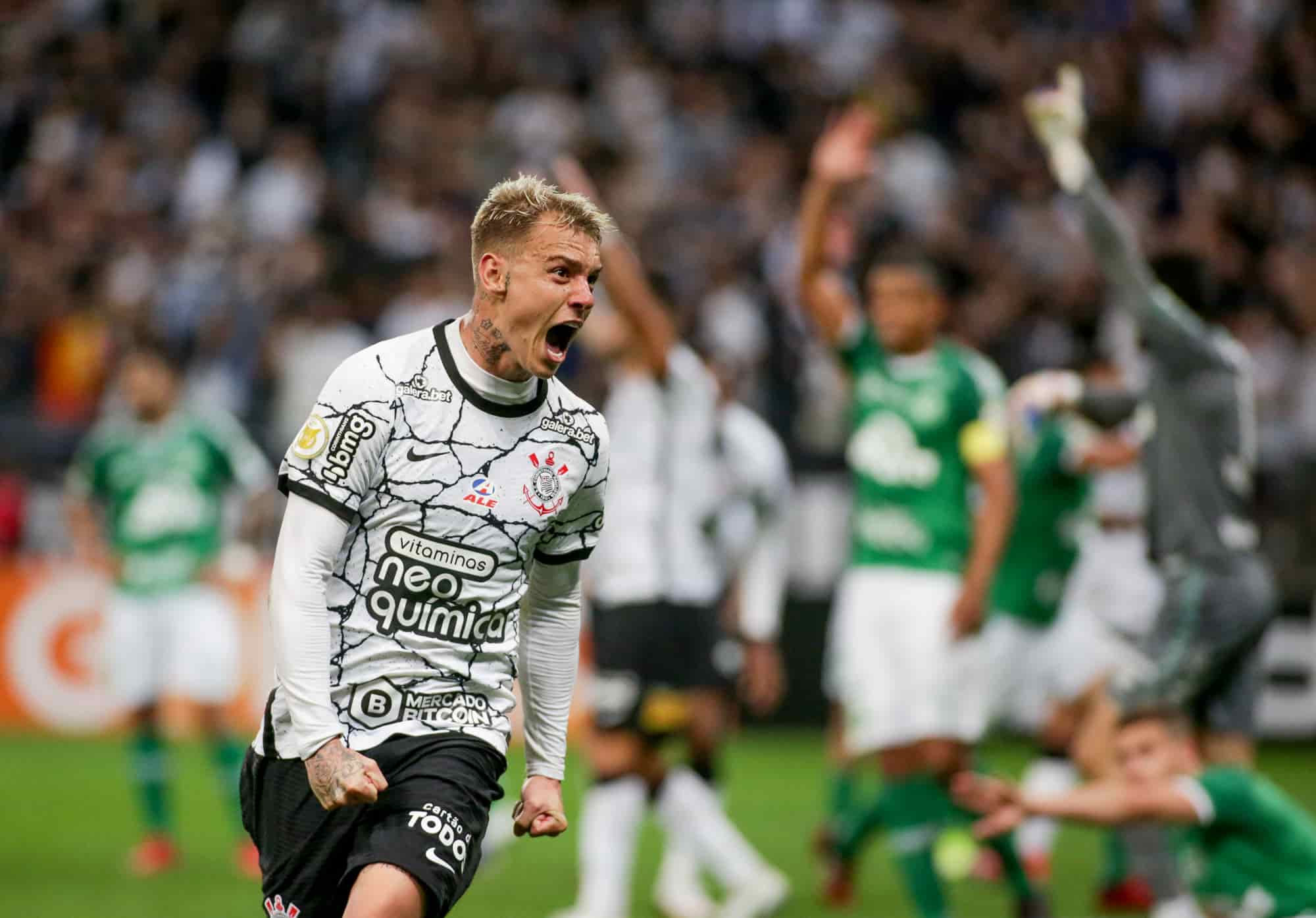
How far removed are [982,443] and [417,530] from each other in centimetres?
344

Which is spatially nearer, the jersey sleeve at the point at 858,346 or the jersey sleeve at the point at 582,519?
the jersey sleeve at the point at 582,519

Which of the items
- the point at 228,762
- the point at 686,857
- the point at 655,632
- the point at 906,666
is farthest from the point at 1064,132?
the point at 228,762

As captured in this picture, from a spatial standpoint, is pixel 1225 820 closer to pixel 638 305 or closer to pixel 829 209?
pixel 829 209

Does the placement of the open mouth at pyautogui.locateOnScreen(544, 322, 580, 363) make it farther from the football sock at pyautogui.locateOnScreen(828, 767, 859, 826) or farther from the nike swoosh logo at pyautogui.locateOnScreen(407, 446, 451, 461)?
the football sock at pyautogui.locateOnScreen(828, 767, 859, 826)

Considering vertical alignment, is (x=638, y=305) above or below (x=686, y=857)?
above

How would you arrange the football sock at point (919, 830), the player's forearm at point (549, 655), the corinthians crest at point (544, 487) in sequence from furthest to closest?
the football sock at point (919, 830) < the player's forearm at point (549, 655) < the corinthians crest at point (544, 487)

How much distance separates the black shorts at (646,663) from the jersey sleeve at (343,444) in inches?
141

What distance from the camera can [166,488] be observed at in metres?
10.1

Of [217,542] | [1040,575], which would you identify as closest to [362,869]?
[1040,575]

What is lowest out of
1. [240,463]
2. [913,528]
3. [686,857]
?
[686,857]

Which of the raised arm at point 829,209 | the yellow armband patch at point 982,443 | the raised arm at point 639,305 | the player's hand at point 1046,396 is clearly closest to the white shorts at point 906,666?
the yellow armband patch at point 982,443

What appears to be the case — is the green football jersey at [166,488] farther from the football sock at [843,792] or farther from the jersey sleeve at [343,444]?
the jersey sleeve at [343,444]

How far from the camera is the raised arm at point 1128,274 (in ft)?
20.2

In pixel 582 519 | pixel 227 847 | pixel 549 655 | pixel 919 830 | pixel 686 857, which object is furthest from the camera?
pixel 227 847
